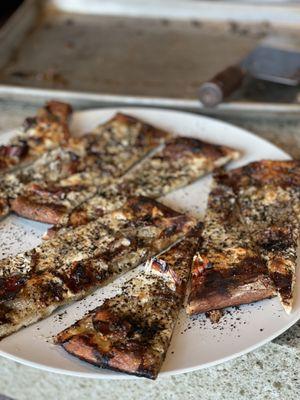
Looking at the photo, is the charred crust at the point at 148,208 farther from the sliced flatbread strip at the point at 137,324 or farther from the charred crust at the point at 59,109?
the charred crust at the point at 59,109

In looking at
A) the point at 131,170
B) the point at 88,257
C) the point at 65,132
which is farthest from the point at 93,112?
the point at 88,257

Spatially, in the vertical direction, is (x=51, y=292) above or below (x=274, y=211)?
below

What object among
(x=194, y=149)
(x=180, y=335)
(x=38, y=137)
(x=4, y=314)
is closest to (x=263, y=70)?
(x=194, y=149)

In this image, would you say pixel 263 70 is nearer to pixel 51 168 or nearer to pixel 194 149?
pixel 194 149

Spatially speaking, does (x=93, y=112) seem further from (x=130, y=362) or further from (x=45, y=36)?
(x=130, y=362)

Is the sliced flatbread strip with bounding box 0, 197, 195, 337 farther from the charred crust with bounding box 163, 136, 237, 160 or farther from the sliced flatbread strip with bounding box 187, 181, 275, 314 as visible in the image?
the charred crust with bounding box 163, 136, 237, 160

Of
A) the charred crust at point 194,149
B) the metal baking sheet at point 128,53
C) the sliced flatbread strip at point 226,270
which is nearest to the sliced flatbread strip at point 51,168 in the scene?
the charred crust at point 194,149
